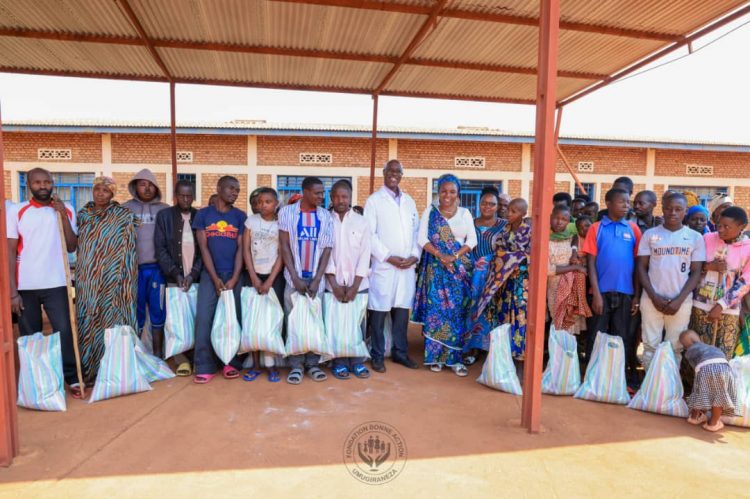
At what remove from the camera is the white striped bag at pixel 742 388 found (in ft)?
10.8

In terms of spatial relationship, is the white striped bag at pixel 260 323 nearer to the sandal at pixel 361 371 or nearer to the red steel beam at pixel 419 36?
the sandal at pixel 361 371

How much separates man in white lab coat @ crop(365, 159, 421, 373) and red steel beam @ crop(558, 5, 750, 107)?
346cm

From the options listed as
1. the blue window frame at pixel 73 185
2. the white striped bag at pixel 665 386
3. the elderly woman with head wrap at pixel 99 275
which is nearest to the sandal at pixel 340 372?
the elderly woman with head wrap at pixel 99 275

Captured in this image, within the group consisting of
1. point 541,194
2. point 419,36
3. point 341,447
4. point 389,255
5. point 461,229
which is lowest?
point 341,447

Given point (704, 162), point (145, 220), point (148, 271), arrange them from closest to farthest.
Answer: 1. point (148, 271)
2. point (145, 220)
3. point (704, 162)

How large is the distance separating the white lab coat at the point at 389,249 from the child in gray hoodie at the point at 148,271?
196cm

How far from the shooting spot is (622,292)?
3.97 m

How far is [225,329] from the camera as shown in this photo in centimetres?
398

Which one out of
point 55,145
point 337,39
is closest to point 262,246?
point 337,39

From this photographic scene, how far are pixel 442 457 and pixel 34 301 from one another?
329 cm

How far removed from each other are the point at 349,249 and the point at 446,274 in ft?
3.13

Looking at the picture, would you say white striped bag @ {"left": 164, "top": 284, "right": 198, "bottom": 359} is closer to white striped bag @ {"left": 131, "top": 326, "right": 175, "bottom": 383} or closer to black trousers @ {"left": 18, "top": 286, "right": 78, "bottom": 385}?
white striped bag @ {"left": 131, "top": 326, "right": 175, "bottom": 383}

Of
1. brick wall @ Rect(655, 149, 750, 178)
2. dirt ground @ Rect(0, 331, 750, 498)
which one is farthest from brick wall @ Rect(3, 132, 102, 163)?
brick wall @ Rect(655, 149, 750, 178)

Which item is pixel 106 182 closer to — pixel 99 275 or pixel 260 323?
pixel 99 275
